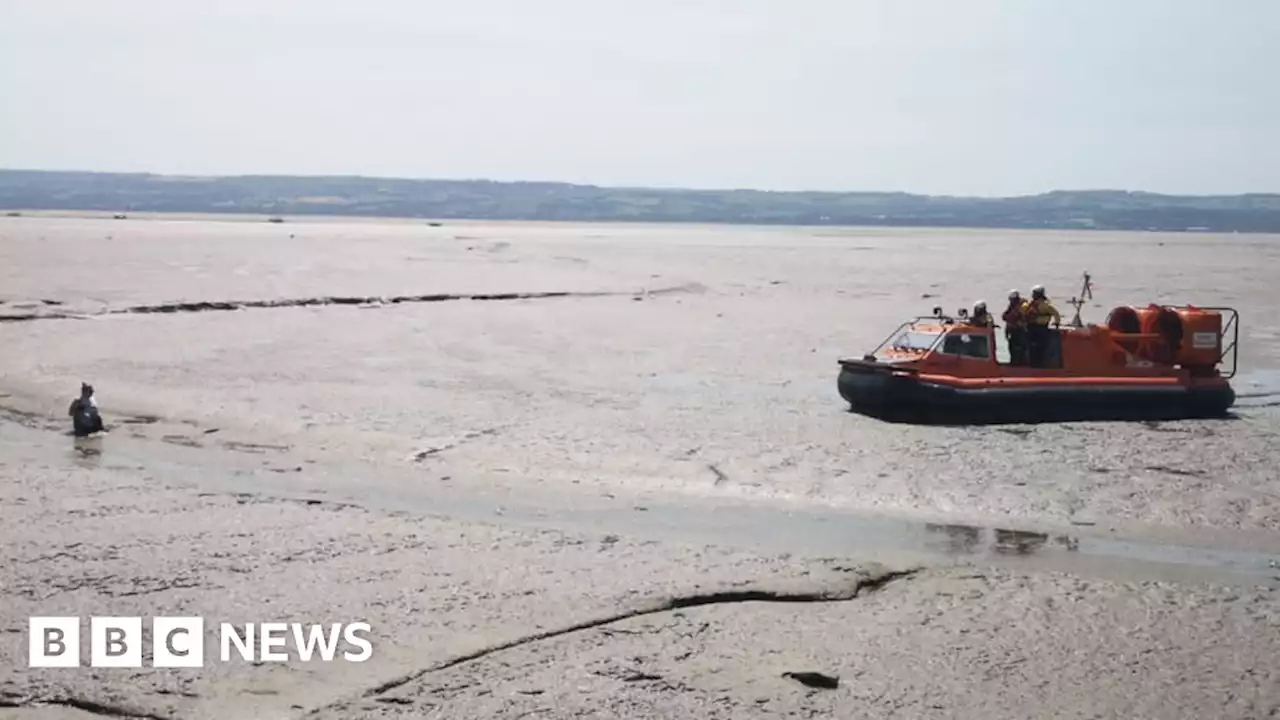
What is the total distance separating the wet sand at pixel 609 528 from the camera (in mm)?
5094

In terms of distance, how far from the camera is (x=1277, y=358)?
54.4ft

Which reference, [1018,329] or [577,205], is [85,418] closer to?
[1018,329]

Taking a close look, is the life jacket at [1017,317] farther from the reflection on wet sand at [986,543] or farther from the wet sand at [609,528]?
the reflection on wet sand at [986,543]

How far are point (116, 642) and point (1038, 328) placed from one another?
9.23 meters

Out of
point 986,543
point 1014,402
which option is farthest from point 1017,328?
point 986,543

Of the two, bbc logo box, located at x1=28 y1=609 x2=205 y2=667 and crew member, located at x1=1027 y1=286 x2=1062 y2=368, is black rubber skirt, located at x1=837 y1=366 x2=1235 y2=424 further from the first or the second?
bbc logo box, located at x1=28 y1=609 x2=205 y2=667

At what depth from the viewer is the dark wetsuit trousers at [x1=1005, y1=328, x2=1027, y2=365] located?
12.4 metres

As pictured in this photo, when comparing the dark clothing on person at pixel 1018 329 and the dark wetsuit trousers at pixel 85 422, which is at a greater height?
the dark clothing on person at pixel 1018 329

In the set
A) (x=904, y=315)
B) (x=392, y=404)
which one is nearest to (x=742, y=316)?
(x=904, y=315)

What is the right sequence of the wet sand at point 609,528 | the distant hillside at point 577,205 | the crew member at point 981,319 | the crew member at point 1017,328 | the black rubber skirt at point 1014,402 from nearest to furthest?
the wet sand at point 609,528 < the black rubber skirt at point 1014,402 < the crew member at point 981,319 < the crew member at point 1017,328 < the distant hillside at point 577,205

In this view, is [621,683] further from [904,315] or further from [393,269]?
[393,269]

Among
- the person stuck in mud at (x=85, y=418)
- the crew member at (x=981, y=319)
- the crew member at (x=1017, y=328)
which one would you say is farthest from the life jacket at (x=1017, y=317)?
the person stuck in mud at (x=85, y=418)

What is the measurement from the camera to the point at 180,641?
5.33 m

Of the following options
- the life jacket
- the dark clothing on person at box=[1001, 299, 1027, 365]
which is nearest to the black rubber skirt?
the dark clothing on person at box=[1001, 299, 1027, 365]
